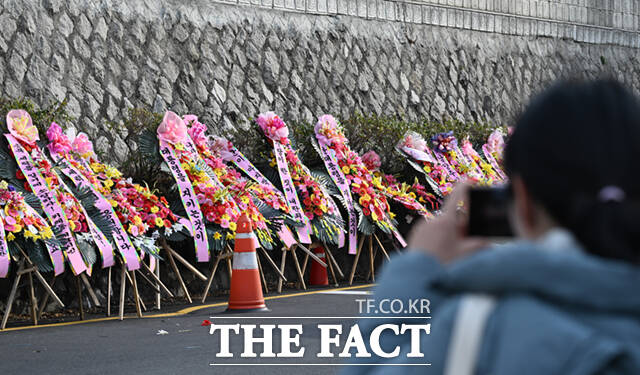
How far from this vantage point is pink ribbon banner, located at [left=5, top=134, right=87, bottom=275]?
920 cm

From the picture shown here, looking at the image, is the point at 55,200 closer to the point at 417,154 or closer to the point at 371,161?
the point at 371,161

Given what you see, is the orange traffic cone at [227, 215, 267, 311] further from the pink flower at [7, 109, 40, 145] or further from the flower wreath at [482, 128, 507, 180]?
the flower wreath at [482, 128, 507, 180]

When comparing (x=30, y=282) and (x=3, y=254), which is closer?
(x=3, y=254)

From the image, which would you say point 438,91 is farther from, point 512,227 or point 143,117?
point 512,227

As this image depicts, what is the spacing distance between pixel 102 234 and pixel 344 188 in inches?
160

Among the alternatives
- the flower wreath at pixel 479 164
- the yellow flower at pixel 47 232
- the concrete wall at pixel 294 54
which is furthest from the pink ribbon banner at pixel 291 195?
the flower wreath at pixel 479 164

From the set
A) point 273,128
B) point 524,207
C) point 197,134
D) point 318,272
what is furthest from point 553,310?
point 318,272

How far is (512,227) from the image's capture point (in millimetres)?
1575

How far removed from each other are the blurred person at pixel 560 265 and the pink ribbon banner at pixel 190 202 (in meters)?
9.21

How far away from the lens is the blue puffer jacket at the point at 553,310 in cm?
133

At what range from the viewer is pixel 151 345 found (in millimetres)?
7578

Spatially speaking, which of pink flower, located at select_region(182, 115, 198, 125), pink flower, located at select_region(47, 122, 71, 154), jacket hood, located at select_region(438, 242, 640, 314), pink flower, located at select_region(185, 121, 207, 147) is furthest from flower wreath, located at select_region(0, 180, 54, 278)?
jacket hood, located at select_region(438, 242, 640, 314)

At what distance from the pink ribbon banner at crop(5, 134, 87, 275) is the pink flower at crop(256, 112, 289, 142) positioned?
365 centimetres

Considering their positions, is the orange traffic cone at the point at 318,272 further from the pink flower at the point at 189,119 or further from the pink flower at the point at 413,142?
the pink flower at the point at 413,142
